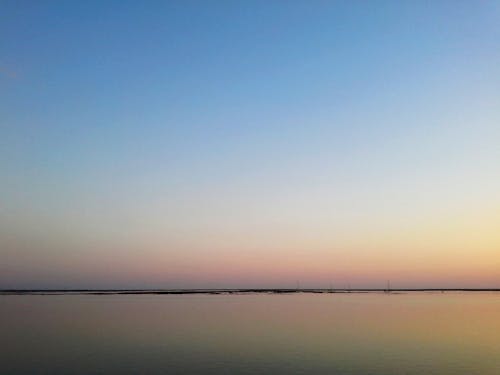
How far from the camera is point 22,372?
89.1 ft

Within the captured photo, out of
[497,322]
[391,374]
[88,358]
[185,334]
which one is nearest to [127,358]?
[88,358]

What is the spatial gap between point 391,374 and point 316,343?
39.9ft

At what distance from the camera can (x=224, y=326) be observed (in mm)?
52531

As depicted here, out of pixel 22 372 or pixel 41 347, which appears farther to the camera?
pixel 41 347

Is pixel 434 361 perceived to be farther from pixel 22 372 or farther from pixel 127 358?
pixel 22 372

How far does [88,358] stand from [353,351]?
59.2ft

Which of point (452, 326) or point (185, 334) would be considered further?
point (452, 326)

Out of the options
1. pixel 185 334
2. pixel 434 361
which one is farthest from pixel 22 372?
pixel 434 361

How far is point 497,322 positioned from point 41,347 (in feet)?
162

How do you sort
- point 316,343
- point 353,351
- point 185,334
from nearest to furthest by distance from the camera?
1. point 353,351
2. point 316,343
3. point 185,334

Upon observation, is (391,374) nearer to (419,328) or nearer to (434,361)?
(434,361)

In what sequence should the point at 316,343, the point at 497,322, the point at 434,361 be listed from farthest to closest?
the point at 497,322
the point at 316,343
the point at 434,361

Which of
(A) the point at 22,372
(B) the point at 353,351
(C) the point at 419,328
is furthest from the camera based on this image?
(C) the point at 419,328

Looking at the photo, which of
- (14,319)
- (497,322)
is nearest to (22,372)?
(14,319)
